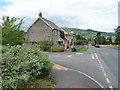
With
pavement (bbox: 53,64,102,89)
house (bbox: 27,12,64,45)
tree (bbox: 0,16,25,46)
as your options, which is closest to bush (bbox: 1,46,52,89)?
pavement (bbox: 53,64,102,89)

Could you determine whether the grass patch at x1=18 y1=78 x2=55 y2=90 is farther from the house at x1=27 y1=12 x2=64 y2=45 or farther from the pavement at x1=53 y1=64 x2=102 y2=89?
the house at x1=27 y1=12 x2=64 y2=45

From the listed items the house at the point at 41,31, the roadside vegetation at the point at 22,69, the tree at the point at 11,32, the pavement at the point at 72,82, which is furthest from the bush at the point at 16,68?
the house at the point at 41,31

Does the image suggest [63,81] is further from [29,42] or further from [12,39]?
[29,42]

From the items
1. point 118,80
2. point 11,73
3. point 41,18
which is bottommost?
point 118,80

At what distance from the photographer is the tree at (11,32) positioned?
93.1 feet

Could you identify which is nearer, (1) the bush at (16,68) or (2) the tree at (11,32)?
(1) the bush at (16,68)

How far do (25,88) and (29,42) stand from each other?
5142cm

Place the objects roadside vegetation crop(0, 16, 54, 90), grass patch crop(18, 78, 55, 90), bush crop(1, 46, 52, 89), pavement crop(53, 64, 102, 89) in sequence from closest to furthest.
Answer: bush crop(1, 46, 52, 89) < roadside vegetation crop(0, 16, 54, 90) < grass patch crop(18, 78, 55, 90) < pavement crop(53, 64, 102, 89)

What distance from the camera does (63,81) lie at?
1627 centimetres

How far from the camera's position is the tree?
28.4 metres

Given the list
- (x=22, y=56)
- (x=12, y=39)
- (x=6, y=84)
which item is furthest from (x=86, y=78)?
(x=12, y=39)

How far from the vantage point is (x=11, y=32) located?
2956 cm

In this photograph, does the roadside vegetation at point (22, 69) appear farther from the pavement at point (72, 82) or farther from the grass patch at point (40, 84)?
the pavement at point (72, 82)

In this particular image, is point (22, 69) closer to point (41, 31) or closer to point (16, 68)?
point (16, 68)
